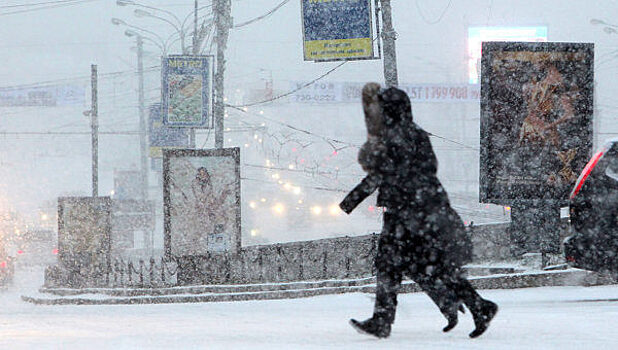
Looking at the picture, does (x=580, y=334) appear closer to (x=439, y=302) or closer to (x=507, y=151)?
(x=439, y=302)

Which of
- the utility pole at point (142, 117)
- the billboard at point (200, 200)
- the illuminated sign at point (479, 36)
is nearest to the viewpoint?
the billboard at point (200, 200)

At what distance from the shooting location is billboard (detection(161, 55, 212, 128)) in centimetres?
2566

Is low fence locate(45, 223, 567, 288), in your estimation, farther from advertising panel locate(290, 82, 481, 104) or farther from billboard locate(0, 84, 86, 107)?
advertising panel locate(290, 82, 481, 104)

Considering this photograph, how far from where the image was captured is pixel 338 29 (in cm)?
1748

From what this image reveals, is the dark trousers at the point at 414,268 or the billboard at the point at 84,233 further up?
the dark trousers at the point at 414,268

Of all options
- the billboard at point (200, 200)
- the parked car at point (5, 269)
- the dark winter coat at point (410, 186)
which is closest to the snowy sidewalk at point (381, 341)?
the dark winter coat at point (410, 186)

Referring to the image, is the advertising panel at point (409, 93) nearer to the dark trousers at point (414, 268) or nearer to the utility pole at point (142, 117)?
the utility pole at point (142, 117)

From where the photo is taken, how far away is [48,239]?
190 feet

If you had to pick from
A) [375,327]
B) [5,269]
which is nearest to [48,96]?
[5,269]

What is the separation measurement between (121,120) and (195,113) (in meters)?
127

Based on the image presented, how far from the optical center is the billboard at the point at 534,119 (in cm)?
1454

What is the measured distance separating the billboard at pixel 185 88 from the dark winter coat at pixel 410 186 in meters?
20.4

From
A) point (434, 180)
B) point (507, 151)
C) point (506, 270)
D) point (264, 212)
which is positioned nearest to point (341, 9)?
point (507, 151)

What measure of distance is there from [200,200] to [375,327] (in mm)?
14890
